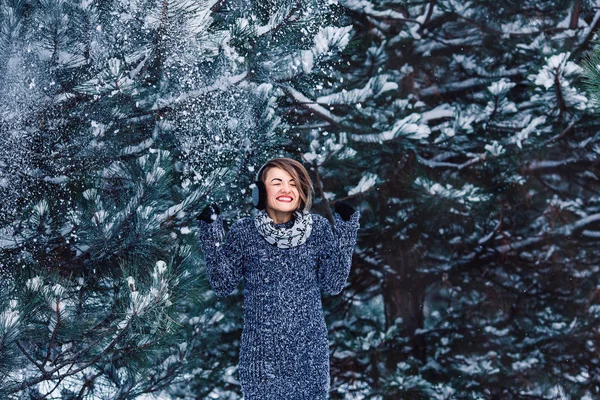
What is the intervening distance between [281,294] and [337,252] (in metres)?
0.22

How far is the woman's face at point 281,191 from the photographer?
2064mm

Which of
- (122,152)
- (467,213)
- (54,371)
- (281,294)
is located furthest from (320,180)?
(54,371)

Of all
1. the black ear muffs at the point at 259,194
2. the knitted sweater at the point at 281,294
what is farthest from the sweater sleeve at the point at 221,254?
the black ear muffs at the point at 259,194

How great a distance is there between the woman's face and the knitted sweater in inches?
2.4

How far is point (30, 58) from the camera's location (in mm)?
2414

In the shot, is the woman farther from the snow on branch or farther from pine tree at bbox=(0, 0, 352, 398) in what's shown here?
the snow on branch

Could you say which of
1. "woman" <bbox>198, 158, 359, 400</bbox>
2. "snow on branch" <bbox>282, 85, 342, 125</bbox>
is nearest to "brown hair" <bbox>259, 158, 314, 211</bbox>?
"woman" <bbox>198, 158, 359, 400</bbox>

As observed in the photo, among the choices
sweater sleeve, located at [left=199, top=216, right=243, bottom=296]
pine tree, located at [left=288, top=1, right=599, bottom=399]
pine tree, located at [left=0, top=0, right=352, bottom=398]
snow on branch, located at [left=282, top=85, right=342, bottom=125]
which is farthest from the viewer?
pine tree, located at [left=288, top=1, right=599, bottom=399]

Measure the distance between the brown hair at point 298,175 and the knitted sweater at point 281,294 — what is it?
8 centimetres

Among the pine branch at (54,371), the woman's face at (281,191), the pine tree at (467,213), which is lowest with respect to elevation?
the pine branch at (54,371)

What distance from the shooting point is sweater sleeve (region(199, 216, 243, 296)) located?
200 centimetres

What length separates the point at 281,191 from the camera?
6.77 feet

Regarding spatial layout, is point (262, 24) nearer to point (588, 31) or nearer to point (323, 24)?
point (323, 24)

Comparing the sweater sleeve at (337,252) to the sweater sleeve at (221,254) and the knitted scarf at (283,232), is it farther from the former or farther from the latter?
the sweater sleeve at (221,254)
